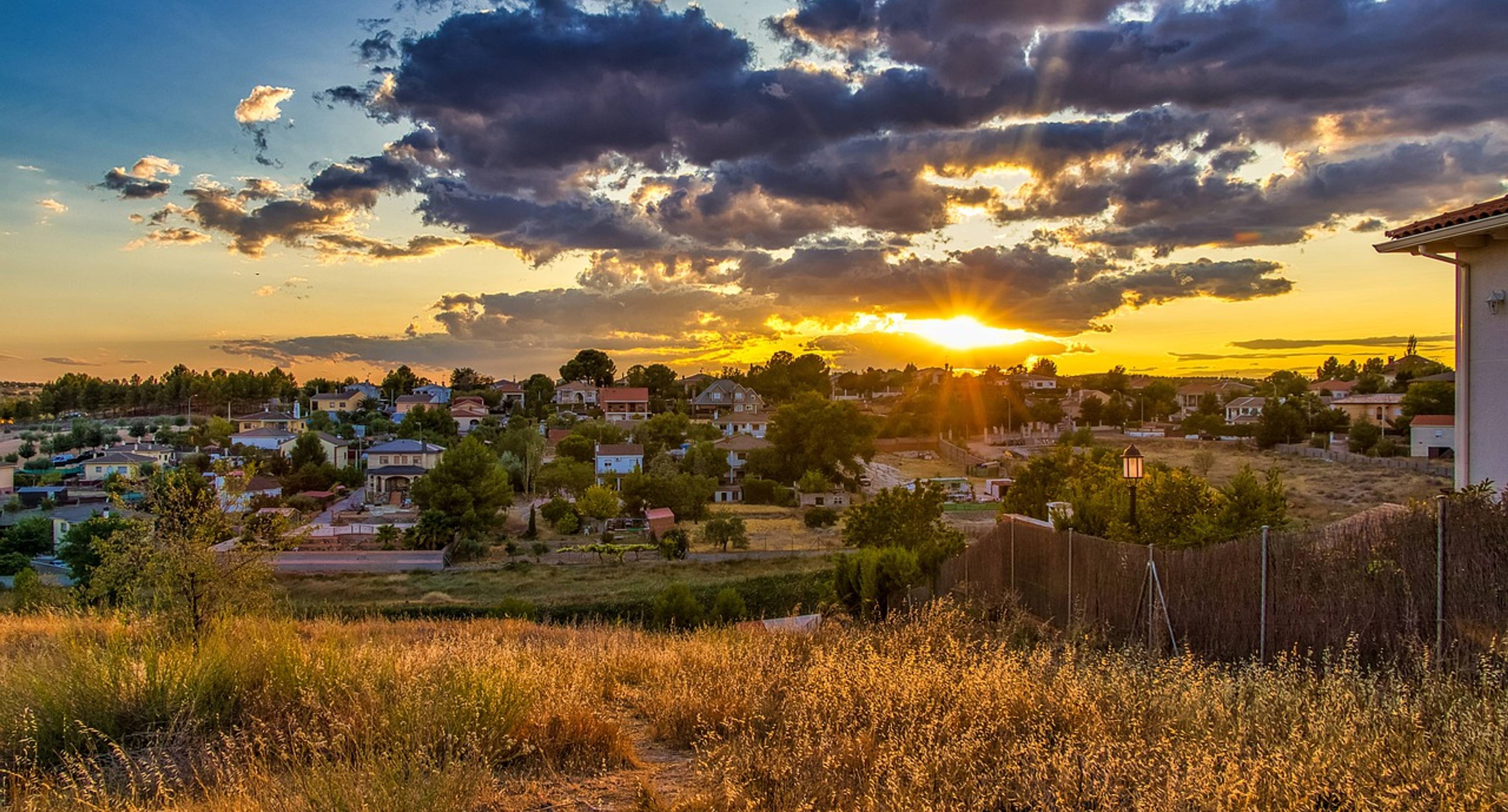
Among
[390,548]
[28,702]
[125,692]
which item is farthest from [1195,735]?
[390,548]

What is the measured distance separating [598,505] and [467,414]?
38571 millimetres

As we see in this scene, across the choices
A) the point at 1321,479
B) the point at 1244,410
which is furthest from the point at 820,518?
the point at 1244,410

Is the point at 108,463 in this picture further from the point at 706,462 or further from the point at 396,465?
the point at 706,462

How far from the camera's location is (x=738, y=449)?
53188 millimetres

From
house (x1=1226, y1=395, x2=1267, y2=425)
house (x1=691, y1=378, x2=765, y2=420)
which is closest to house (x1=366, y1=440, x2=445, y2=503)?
house (x1=691, y1=378, x2=765, y2=420)

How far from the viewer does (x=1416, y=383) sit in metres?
43.6

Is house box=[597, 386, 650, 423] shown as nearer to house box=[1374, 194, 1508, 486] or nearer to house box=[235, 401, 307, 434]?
house box=[235, 401, 307, 434]

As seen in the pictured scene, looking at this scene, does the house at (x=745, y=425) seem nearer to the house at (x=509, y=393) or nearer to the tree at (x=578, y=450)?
the tree at (x=578, y=450)

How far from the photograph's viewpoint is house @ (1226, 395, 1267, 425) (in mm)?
64188

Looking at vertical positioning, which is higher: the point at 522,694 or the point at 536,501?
the point at 522,694

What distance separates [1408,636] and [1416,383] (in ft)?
162

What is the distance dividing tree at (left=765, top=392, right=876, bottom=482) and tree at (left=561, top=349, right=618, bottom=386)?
4453 cm

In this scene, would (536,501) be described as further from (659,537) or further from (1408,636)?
(1408,636)

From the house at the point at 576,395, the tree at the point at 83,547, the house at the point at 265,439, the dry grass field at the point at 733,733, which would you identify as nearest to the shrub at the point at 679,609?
the dry grass field at the point at 733,733
